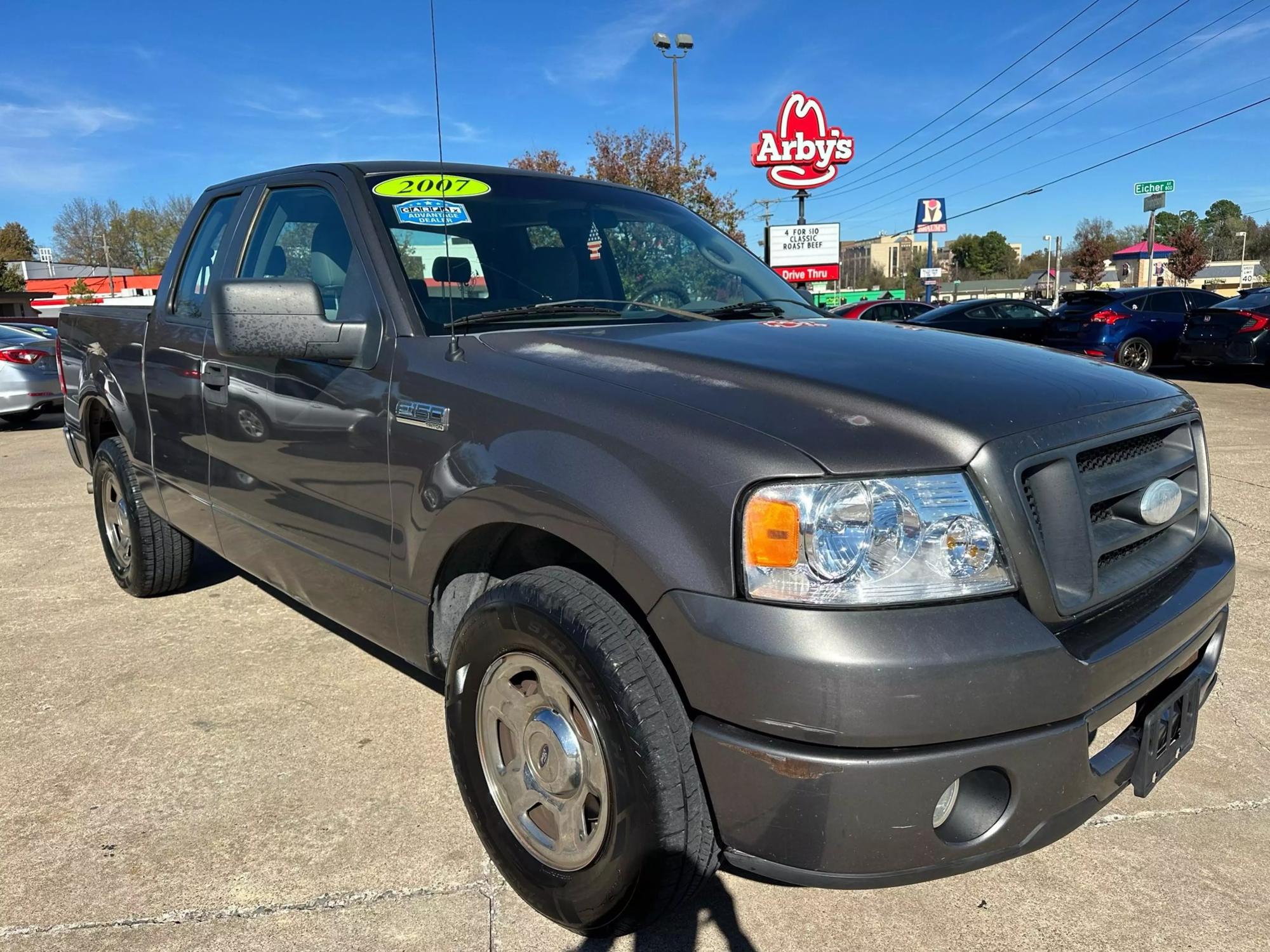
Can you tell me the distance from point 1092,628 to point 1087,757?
0.81 ft

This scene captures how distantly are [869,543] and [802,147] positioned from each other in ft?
69.7

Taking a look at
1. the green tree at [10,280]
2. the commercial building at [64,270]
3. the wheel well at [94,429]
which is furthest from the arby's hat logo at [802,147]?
the commercial building at [64,270]

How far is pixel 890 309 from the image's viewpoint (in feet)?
69.9

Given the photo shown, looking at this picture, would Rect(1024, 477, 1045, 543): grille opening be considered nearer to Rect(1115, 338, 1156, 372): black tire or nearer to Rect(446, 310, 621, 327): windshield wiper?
Rect(446, 310, 621, 327): windshield wiper

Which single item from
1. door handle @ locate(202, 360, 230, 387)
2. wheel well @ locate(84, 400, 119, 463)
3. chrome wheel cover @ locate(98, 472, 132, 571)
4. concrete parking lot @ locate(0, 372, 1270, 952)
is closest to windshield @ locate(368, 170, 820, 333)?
door handle @ locate(202, 360, 230, 387)

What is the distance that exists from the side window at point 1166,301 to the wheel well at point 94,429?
620 inches

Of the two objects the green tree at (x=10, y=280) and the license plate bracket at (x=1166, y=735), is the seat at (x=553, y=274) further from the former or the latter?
the green tree at (x=10, y=280)

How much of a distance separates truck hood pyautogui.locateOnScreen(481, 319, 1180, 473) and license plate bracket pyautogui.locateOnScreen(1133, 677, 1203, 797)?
665 mm

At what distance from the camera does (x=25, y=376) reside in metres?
11.3

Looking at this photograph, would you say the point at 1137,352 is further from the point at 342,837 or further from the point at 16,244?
the point at 16,244

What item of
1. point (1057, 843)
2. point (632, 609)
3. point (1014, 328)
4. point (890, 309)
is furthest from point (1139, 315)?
point (632, 609)

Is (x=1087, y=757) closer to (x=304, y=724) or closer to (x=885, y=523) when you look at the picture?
(x=885, y=523)

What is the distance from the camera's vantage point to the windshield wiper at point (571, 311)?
2510mm

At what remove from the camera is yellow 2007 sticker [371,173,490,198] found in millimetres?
2779
